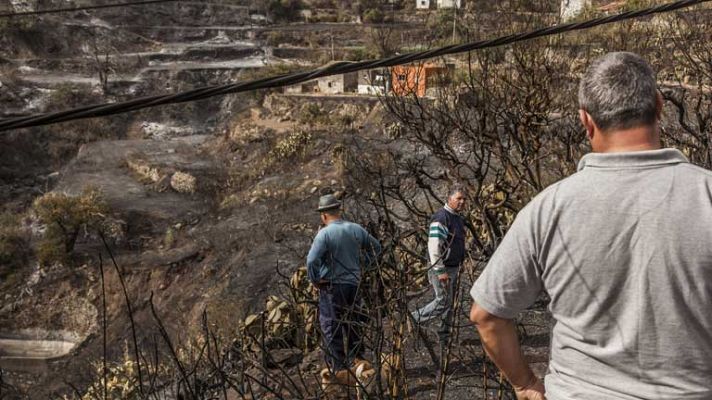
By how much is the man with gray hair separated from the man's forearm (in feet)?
0.18

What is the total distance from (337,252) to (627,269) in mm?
3050

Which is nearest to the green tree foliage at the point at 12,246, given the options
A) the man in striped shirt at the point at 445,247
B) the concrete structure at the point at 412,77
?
the concrete structure at the point at 412,77

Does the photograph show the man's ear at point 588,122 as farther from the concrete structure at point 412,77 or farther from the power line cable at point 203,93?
the concrete structure at point 412,77

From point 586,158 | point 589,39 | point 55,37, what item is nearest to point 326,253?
point 586,158

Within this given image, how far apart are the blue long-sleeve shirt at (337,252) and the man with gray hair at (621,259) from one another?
281 cm

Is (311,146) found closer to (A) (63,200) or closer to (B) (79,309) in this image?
(A) (63,200)

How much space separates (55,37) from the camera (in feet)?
143

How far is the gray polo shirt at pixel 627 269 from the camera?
142cm

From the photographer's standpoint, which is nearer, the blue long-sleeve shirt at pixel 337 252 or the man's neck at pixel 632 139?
the man's neck at pixel 632 139

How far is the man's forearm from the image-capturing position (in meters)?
1.66

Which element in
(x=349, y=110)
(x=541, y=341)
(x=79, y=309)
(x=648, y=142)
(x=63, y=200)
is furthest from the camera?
(x=349, y=110)

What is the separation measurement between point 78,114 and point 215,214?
21809mm

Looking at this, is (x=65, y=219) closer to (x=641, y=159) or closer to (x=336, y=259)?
(x=336, y=259)

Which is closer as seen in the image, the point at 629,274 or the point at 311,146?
the point at 629,274
